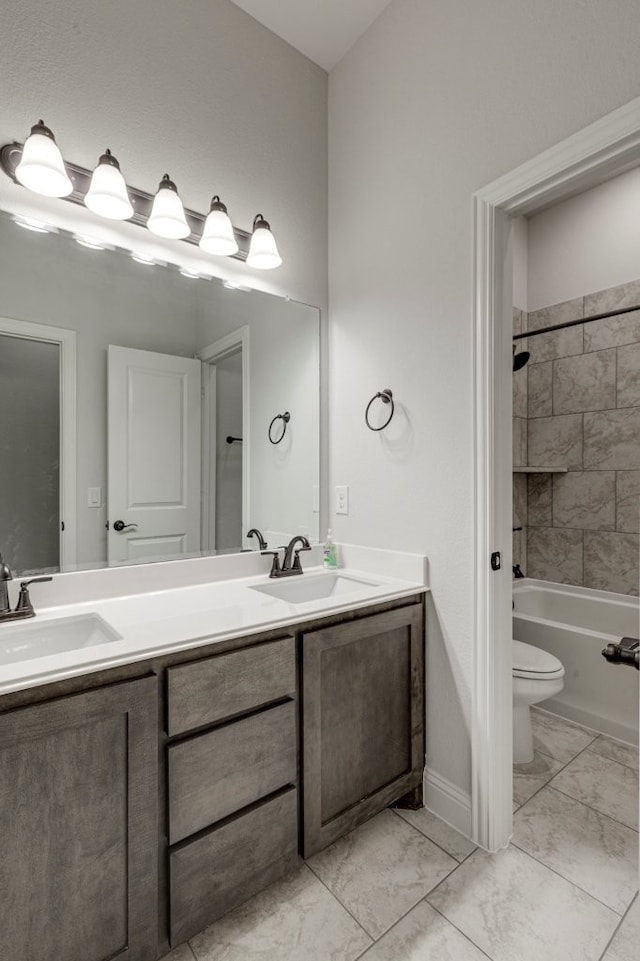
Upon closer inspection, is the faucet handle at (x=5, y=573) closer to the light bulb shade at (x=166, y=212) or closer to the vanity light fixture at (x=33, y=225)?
the vanity light fixture at (x=33, y=225)

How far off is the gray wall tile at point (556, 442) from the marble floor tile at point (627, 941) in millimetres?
2011

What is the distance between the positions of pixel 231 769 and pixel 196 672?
11.3 inches

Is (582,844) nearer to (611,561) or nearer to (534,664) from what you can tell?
(534,664)

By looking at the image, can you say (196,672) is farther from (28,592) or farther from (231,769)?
(28,592)

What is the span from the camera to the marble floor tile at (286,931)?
3.80 ft

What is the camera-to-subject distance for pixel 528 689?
1881 mm

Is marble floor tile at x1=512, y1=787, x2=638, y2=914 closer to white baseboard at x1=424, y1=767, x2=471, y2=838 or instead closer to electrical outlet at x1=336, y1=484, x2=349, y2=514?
white baseboard at x1=424, y1=767, x2=471, y2=838

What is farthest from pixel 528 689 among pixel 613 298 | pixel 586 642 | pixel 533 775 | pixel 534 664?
pixel 613 298

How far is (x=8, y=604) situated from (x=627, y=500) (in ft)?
9.12

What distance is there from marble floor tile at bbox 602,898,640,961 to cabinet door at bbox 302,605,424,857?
0.63 metres

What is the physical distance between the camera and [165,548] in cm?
164

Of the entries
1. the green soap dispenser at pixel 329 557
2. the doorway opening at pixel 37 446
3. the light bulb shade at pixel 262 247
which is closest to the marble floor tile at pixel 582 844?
the green soap dispenser at pixel 329 557

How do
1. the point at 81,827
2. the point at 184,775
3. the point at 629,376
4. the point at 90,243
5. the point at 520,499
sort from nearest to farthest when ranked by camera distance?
the point at 81,827
the point at 184,775
the point at 90,243
the point at 629,376
the point at 520,499

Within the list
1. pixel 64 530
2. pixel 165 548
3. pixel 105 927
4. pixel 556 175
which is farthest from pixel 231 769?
pixel 556 175
